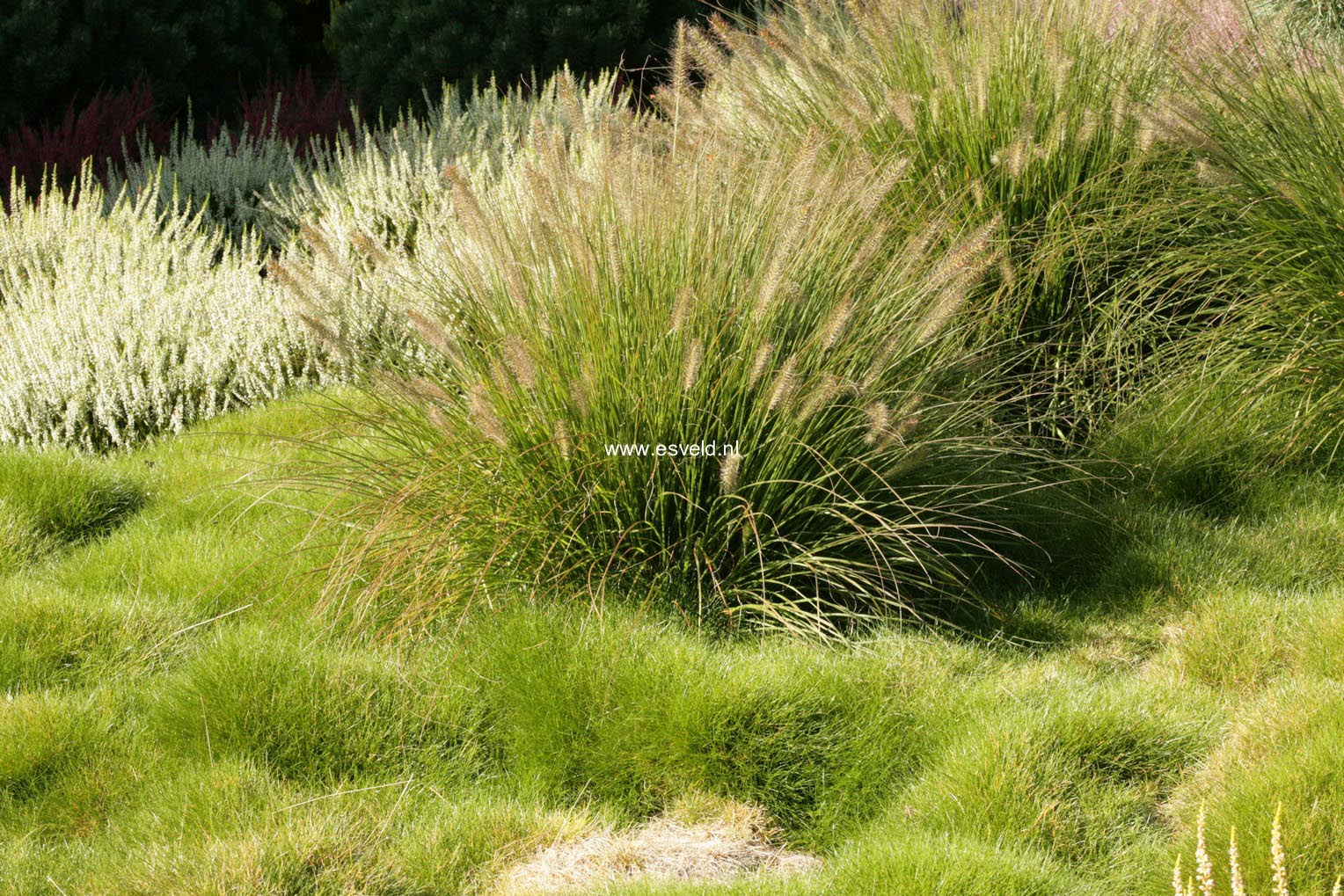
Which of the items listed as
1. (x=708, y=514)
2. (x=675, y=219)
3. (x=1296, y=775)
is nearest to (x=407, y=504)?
(x=708, y=514)

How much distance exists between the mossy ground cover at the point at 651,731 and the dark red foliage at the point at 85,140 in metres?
4.58

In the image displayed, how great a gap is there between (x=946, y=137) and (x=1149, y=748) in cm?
222

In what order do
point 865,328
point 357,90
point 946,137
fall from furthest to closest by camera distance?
point 357,90, point 946,137, point 865,328

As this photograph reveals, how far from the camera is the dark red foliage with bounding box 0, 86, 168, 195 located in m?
7.41

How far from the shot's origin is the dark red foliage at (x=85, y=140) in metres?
7.41

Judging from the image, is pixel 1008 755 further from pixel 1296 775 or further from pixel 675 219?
pixel 675 219

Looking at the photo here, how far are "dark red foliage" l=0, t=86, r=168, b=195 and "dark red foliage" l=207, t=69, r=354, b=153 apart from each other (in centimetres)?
44

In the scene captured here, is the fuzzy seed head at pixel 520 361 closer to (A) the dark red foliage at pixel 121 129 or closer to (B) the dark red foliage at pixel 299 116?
(A) the dark red foliage at pixel 121 129

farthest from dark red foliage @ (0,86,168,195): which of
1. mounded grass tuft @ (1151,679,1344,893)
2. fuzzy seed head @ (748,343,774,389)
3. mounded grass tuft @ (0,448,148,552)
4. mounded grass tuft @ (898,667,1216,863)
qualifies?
mounded grass tuft @ (1151,679,1344,893)

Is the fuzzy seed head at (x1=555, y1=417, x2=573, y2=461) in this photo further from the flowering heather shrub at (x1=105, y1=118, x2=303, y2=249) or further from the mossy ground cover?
the flowering heather shrub at (x1=105, y1=118, x2=303, y2=249)

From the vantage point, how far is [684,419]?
314 cm

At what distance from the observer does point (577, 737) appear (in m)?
2.88

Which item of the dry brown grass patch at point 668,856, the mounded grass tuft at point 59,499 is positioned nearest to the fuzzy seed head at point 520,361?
the dry brown grass patch at point 668,856

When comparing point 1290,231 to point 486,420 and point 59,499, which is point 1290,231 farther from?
point 59,499
